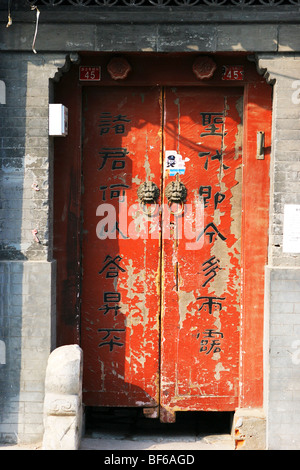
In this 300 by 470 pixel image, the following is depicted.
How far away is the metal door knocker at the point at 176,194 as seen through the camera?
21.9 ft

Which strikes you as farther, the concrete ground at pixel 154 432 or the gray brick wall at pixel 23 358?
the concrete ground at pixel 154 432

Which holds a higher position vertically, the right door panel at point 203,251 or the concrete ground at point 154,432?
the right door panel at point 203,251

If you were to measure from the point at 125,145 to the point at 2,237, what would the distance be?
67.8 inches

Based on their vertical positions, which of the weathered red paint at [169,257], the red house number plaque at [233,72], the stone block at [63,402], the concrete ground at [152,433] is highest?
the red house number plaque at [233,72]

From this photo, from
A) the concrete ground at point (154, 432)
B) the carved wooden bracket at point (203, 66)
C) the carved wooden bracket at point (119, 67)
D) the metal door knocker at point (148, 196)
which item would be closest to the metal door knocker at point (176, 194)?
the metal door knocker at point (148, 196)

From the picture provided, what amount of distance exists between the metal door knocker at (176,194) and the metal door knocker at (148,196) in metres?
0.14

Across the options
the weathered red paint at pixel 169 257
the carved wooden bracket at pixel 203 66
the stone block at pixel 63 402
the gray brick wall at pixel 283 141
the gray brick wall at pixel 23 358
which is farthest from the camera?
the weathered red paint at pixel 169 257

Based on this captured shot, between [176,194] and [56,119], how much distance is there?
61.1 inches

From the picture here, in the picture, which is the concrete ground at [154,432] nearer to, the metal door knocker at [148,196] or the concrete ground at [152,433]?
the concrete ground at [152,433]

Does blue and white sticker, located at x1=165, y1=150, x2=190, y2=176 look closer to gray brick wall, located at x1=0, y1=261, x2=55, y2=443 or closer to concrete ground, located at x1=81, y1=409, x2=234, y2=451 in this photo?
gray brick wall, located at x1=0, y1=261, x2=55, y2=443

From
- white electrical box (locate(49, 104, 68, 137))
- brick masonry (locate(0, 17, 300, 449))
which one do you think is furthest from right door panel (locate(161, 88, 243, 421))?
white electrical box (locate(49, 104, 68, 137))

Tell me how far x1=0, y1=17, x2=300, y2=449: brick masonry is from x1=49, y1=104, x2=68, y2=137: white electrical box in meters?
0.06

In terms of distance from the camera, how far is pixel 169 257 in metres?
6.76

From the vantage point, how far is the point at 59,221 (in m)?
6.73
